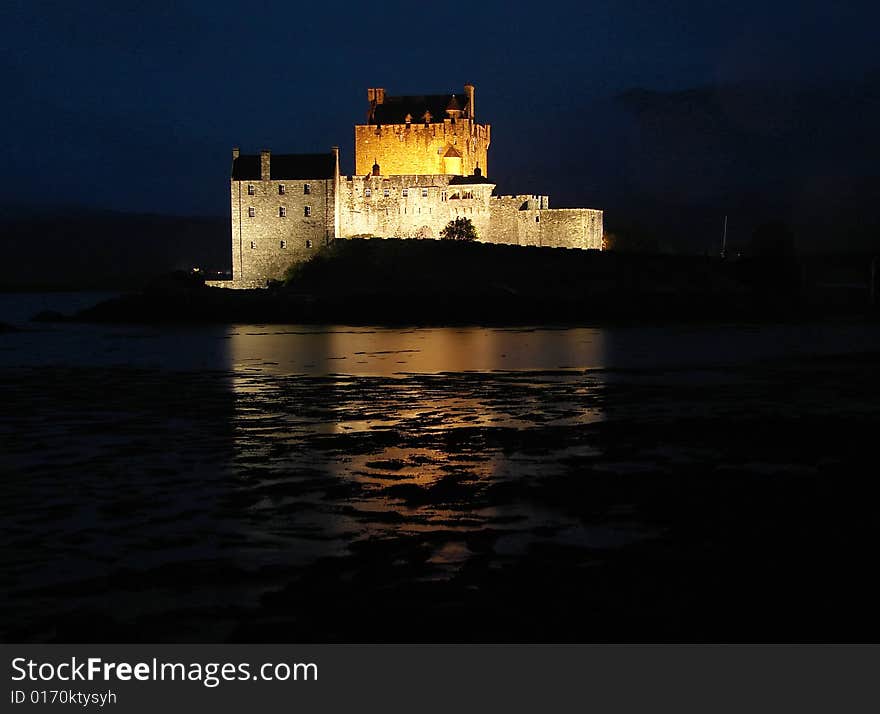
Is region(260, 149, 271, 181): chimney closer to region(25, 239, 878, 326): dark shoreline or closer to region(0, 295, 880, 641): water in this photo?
region(25, 239, 878, 326): dark shoreline

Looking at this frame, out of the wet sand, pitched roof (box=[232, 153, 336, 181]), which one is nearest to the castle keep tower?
pitched roof (box=[232, 153, 336, 181])

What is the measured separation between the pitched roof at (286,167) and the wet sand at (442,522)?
167 ft

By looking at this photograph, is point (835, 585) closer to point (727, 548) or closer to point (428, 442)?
point (727, 548)

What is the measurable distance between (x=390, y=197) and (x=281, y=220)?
8009 millimetres

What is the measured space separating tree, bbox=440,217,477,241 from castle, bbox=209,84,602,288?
655 millimetres

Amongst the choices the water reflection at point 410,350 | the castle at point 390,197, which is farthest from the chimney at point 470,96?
the water reflection at point 410,350

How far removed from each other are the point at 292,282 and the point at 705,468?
56.5m

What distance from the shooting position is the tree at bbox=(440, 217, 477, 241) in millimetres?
73188

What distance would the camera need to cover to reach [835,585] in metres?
8.95

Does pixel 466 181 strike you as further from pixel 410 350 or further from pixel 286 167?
pixel 410 350

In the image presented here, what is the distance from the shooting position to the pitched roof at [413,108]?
82750 mm

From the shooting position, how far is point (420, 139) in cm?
8206

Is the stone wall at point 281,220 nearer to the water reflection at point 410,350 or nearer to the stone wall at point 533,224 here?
the stone wall at point 533,224
